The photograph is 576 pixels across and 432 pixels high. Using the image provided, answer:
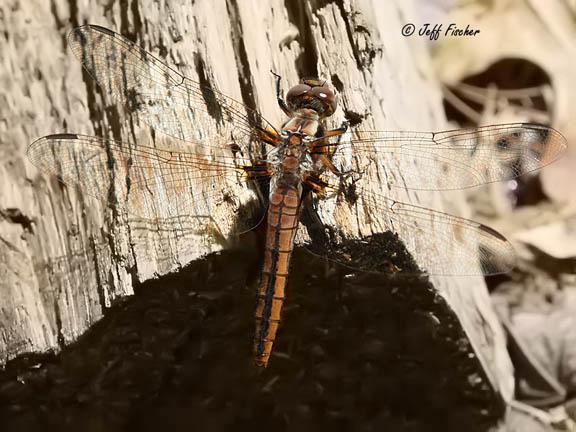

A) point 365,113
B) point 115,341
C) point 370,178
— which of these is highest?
point 365,113

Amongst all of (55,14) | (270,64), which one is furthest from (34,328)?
(270,64)

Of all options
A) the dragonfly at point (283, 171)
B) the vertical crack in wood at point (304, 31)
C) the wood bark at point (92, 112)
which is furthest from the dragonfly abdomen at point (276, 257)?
the vertical crack in wood at point (304, 31)

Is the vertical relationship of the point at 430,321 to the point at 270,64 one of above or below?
below

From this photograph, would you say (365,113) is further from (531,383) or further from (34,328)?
(531,383)

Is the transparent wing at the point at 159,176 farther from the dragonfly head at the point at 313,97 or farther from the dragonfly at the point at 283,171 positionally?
the dragonfly head at the point at 313,97

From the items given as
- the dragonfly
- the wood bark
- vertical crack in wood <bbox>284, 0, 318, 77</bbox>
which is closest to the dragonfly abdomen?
the dragonfly
